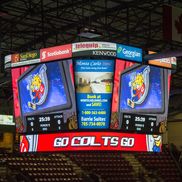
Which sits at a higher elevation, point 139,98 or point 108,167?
point 139,98

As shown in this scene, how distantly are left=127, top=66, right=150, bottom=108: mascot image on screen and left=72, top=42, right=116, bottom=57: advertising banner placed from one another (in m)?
0.86

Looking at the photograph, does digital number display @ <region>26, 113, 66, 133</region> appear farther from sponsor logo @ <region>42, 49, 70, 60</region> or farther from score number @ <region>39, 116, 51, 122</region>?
sponsor logo @ <region>42, 49, 70, 60</region>

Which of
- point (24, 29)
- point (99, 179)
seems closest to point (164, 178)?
point (99, 179)

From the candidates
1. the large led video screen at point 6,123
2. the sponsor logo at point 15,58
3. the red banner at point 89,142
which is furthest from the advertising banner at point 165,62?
the large led video screen at point 6,123

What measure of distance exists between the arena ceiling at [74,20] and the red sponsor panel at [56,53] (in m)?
7.76

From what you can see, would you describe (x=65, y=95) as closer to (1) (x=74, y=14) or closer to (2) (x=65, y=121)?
(2) (x=65, y=121)

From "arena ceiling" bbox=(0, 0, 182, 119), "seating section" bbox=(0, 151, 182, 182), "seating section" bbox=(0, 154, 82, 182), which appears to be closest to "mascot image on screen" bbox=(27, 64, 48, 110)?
"arena ceiling" bbox=(0, 0, 182, 119)

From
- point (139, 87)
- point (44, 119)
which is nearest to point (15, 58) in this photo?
point (44, 119)

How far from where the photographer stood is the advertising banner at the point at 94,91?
34.6 feet

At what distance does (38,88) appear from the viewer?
11305mm

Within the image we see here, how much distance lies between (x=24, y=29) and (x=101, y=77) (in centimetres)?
1464

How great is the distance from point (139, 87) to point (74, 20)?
12.6 meters

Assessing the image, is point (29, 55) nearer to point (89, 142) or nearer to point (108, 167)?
point (89, 142)

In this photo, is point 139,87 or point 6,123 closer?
point 139,87
